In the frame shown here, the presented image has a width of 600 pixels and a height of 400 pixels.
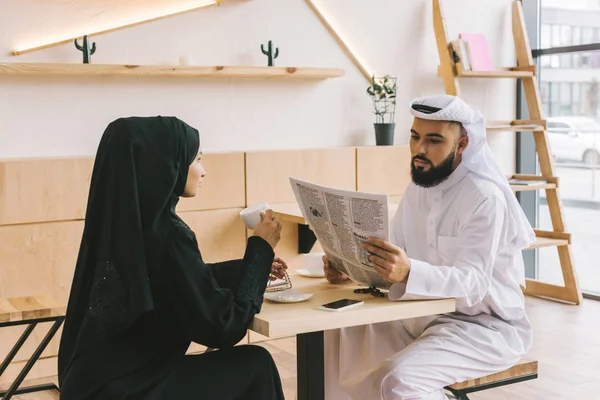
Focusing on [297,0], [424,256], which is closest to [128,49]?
[297,0]

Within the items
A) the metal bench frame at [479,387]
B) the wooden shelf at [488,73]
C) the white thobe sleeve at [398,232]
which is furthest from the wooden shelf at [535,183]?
the metal bench frame at [479,387]

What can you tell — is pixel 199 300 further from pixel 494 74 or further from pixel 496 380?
pixel 494 74

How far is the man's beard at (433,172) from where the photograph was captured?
2840 millimetres

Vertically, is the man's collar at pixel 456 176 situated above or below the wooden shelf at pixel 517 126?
below

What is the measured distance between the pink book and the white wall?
158 mm

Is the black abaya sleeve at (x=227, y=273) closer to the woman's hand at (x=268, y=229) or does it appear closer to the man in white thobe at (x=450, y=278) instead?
the woman's hand at (x=268, y=229)

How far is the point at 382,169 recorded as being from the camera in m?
5.40

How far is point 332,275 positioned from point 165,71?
2315 mm

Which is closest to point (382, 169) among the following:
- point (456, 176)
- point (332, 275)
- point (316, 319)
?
point (456, 176)

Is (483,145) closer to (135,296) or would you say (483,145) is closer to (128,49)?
(135,296)

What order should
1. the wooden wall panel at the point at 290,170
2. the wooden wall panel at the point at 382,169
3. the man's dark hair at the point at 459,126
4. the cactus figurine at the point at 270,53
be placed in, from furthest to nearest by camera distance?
the wooden wall panel at the point at 382,169 < the cactus figurine at the point at 270,53 < the wooden wall panel at the point at 290,170 < the man's dark hair at the point at 459,126

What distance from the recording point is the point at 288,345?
4.94 meters

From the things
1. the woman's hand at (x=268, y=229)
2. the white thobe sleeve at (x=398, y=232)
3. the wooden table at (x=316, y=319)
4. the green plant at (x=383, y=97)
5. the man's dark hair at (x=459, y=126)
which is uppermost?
the green plant at (x=383, y=97)

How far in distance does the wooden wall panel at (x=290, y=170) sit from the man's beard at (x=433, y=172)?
7.00 ft
